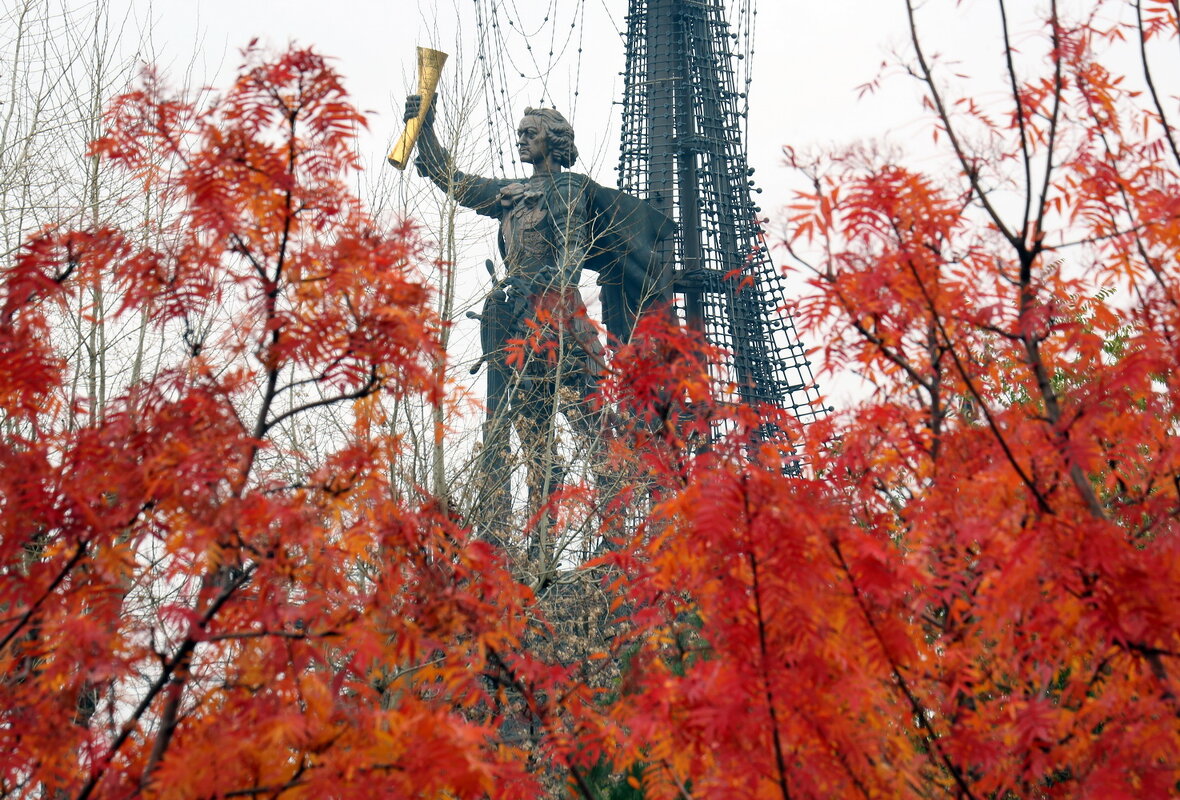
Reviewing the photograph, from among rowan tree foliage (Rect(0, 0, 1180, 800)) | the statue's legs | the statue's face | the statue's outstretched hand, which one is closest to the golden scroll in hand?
the statue's outstretched hand

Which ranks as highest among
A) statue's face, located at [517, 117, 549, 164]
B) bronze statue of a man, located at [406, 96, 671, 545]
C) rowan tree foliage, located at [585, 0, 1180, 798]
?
statue's face, located at [517, 117, 549, 164]

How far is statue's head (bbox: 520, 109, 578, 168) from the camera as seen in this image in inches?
601

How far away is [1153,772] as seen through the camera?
3359mm

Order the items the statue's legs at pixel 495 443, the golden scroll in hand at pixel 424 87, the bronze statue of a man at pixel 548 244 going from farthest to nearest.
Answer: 1. the bronze statue of a man at pixel 548 244
2. the golden scroll in hand at pixel 424 87
3. the statue's legs at pixel 495 443

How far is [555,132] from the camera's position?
15312 millimetres

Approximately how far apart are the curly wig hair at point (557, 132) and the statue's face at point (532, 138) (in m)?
0.05

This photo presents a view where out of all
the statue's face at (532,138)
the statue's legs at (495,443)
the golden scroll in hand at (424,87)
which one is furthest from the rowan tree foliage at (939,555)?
the statue's face at (532,138)

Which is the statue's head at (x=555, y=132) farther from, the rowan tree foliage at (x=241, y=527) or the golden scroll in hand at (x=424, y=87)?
the rowan tree foliage at (x=241, y=527)

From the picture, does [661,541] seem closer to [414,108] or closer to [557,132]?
[414,108]

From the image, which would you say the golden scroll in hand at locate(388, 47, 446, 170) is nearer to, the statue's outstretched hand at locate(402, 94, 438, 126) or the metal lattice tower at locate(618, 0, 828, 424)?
the statue's outstretched hand at locate(402, 94, 438, 126)

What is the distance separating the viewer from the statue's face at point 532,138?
15203mm

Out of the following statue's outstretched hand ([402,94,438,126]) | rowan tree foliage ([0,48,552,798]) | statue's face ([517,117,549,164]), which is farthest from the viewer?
statue's face ([517,117,549,164])

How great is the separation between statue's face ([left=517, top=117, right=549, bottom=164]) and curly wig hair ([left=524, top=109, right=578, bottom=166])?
0.05 metres

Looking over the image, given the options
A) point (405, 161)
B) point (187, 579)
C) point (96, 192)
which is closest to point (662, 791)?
point (187, 579)
